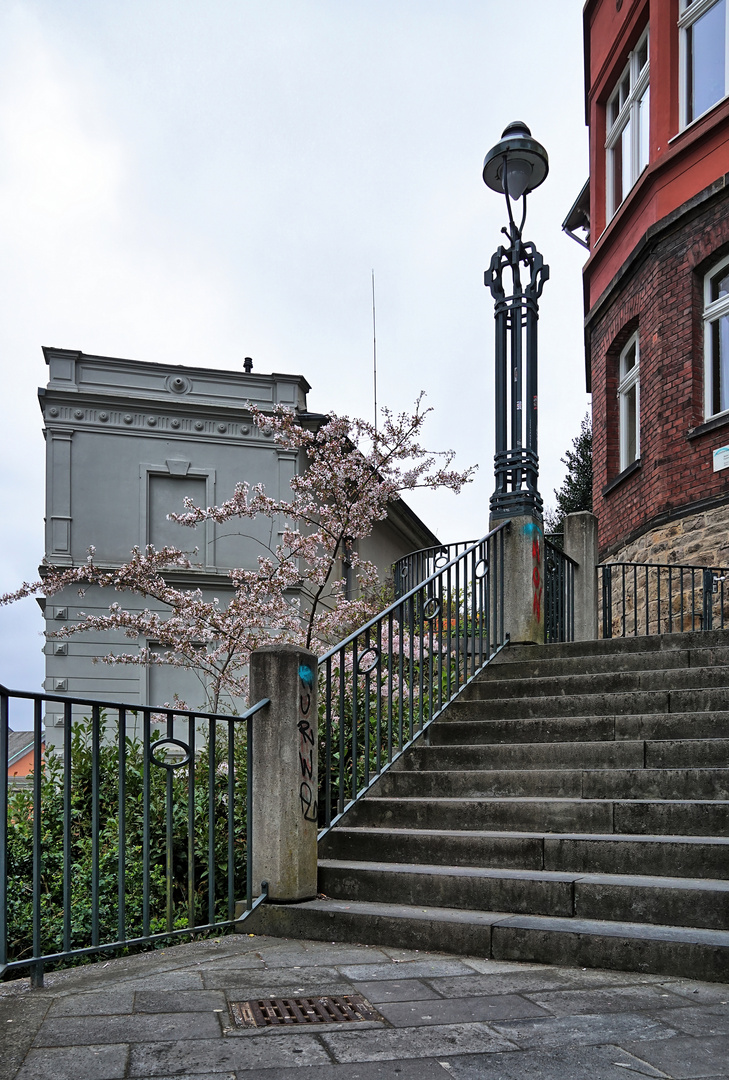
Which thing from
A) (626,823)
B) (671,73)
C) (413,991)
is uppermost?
(671,73)

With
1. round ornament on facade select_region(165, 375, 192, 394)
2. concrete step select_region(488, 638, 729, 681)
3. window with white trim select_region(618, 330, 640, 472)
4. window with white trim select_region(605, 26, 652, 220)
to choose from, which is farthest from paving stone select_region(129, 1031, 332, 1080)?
round ornament on facade select_region(165, 375, 192, 394)

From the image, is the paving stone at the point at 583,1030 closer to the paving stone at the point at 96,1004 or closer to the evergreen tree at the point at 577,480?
the paving stone at the point at 96,1004

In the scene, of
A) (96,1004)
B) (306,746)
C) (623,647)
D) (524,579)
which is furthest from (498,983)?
(524,579)

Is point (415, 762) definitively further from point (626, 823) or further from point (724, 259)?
point (724, 259)

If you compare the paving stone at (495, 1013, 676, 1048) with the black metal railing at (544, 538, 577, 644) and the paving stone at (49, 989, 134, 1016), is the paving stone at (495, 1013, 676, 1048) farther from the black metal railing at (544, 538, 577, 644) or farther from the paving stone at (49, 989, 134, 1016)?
the black metal railing at (544, 538, 577, 644)

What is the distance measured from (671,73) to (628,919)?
11.9 meters

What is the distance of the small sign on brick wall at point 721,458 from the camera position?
11.1 m

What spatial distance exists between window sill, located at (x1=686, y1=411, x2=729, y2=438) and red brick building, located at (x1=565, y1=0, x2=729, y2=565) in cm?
2

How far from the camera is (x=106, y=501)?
64.7ft

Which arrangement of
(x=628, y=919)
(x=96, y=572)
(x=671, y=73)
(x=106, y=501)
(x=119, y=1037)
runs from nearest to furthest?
1. (x=119, y=1037)
2. (x=628, y=919)
3. (x=671, y=73)
4. (x=96, y=572)
5. (x=106, y=501)

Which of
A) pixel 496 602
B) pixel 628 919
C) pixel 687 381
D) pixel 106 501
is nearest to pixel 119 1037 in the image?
pixel 628 919

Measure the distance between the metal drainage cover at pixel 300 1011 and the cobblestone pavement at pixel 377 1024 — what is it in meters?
0.06

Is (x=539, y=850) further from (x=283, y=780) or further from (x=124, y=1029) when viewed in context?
(x=124, y=1029)

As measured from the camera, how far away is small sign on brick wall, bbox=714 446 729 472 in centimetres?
1110
